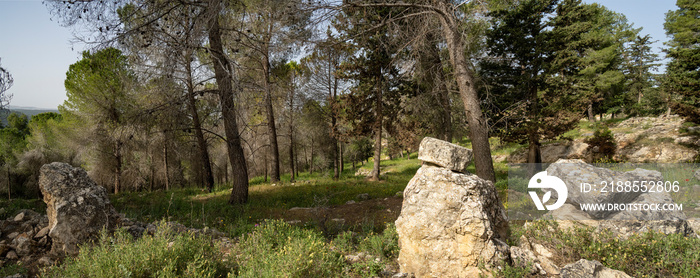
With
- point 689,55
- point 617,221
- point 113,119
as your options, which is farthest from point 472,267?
Result: point 113,119

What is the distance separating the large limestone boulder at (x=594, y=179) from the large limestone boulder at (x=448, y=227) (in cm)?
333

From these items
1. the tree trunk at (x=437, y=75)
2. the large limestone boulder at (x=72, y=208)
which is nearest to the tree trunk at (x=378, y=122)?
the tree trunk at (x=437, y=75)

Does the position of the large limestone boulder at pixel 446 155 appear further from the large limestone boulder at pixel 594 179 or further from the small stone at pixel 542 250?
the large limestone boulder at pixel 594 179

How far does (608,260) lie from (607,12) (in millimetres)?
38237

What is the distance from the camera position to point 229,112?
867 cm

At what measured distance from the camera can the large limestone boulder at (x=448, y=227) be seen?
366cm

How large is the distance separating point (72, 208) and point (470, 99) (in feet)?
27.4

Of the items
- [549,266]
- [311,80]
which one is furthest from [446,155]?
[311,80]

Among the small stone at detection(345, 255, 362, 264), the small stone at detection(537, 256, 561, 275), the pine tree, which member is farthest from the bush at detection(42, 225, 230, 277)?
the pine tree

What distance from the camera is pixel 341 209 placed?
8.81m

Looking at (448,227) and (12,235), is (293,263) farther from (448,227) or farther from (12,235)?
(12,235)

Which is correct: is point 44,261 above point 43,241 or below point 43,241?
below

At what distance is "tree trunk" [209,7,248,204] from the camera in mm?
7793

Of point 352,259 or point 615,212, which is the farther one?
point 615,212
